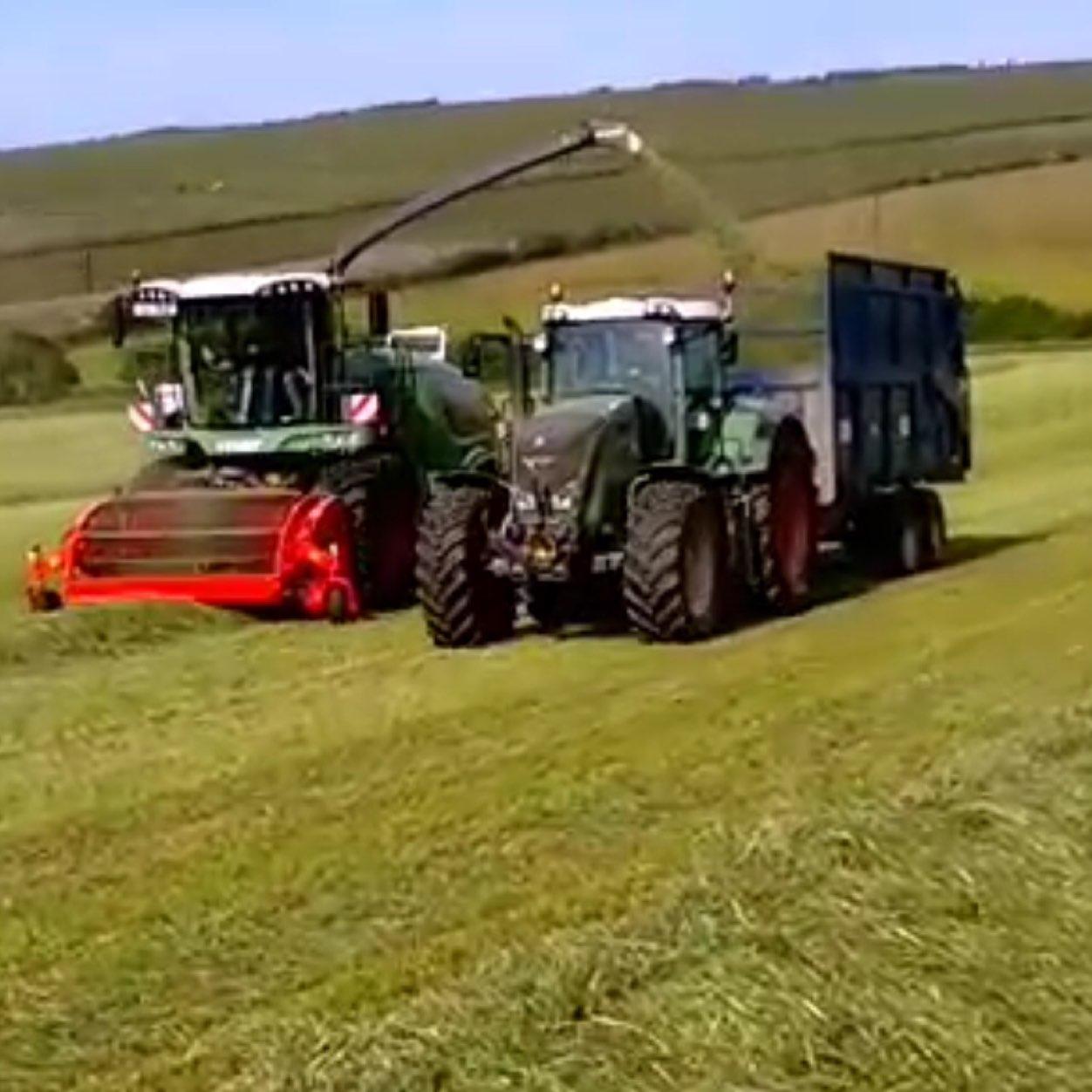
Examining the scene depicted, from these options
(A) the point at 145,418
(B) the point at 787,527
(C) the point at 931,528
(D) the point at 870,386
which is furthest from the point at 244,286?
(C) the point at 931,528

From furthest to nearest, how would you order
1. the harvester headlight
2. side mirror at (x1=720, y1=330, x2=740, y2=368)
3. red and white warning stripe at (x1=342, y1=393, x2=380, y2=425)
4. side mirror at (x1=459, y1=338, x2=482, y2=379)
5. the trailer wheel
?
the trailer wheel
red and white warning stripe at (x1=342, y1=393, x2=380, y2=425)
side mirror at (x1=459, y1=338, x2=482, y2=379)
side mirror at (x1=720, y1=330, x2=740, y2=368)
the harvester headlight

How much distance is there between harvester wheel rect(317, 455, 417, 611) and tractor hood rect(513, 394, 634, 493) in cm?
237

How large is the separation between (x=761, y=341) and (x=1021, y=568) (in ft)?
8.80

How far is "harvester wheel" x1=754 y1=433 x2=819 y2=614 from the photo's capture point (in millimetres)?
17672

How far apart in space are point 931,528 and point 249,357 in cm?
462

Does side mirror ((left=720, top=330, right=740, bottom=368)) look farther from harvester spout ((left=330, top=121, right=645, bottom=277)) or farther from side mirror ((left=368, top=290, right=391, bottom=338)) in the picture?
harvester spout ((left=330, top=121, right=645, bottom=277))

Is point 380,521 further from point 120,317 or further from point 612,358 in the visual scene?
point 612,358

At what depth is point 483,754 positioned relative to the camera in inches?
504

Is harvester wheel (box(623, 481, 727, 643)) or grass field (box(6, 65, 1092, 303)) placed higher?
grass field (box(6, 65, 1092, 303))

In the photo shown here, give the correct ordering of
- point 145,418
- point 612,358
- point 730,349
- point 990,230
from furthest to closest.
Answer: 1. point 990,230
2. point 145,418
3. point 730,349
4. point 612,358

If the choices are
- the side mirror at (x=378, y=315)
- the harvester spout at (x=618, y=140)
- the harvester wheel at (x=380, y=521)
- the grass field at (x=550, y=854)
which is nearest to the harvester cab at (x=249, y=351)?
the side mirror at (x=378, y=315)

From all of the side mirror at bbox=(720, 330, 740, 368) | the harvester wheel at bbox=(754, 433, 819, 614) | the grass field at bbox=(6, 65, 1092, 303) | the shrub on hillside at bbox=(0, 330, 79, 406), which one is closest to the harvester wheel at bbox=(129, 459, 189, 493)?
the side mirror at bbox=(720, 330, 740, 368)

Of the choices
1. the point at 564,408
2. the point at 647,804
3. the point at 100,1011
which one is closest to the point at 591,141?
the point at 564,408

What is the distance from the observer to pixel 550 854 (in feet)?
34.5
